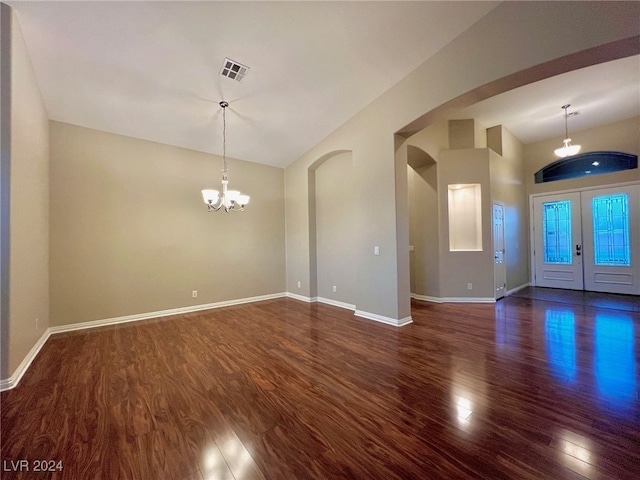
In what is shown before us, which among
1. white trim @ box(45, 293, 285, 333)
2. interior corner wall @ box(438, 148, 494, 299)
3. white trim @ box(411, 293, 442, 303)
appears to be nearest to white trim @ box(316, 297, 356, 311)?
white trim @ box(45, 293, 285, 333)

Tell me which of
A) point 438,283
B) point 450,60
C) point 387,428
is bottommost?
point 387,428

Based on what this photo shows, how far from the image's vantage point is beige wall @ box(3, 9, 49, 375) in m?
2.33

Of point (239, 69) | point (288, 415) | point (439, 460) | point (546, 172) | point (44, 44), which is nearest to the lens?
point (439, 460)

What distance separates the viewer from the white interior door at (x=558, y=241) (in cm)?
619

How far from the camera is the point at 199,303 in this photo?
5008mm

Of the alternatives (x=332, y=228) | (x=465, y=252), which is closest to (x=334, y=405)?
(x=332, y=228)

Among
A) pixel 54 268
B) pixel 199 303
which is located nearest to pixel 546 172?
pixel 199 303

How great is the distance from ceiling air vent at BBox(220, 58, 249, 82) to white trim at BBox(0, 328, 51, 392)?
3.88m

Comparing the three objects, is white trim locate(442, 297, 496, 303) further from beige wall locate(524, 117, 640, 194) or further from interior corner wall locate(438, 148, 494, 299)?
beige wall locate(524, 117, 640, 194)

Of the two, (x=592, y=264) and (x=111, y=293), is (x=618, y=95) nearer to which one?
(x=592, y=264)

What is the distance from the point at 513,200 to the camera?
632 centimetres

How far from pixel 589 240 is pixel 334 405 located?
25.2 ft

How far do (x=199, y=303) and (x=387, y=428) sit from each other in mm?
4395

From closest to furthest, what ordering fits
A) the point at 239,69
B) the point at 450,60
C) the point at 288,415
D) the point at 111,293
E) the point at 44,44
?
the point at 288,415 < the point at 44,44 < the point at 450,60 < the point at 239,69 < the point at 111,293
